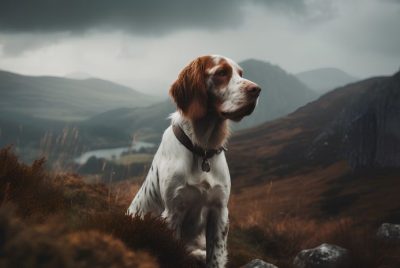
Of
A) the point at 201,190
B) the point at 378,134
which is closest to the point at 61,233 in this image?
the point at 201,190

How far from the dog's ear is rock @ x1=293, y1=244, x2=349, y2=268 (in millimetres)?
3703

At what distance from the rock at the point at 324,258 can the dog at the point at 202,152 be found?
277 cm

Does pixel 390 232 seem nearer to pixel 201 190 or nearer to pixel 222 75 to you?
pixel 201 190

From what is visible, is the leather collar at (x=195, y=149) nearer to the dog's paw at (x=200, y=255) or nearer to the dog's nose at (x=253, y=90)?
the dog's nose at (x=253, y=90)

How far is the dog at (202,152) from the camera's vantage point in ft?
15.2

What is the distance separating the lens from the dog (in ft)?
15.2

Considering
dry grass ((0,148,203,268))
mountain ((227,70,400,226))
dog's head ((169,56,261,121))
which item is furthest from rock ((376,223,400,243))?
dry grass ((0,148,203,268))

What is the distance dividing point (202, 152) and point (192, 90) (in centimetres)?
64

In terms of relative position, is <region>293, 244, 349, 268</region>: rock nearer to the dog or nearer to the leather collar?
the dog

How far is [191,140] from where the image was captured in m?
4.79

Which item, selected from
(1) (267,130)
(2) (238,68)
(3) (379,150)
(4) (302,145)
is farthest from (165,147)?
(1) (267,130)

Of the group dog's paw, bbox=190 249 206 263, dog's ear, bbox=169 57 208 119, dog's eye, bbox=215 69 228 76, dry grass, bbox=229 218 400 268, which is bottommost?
dry grass, bbox=229 218 400 268

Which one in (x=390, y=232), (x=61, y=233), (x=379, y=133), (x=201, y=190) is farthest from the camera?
(x=379, y=133)

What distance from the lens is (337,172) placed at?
30078mm
